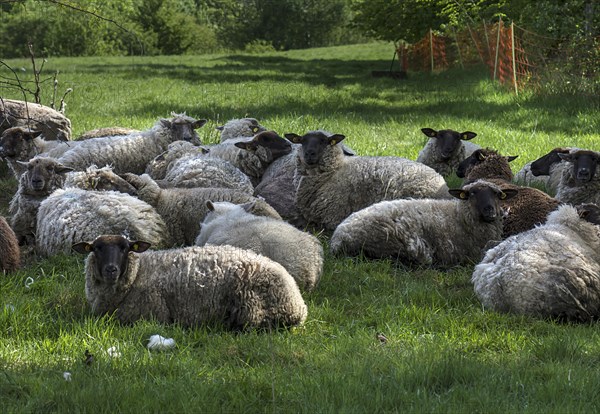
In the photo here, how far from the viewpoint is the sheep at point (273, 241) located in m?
6.32

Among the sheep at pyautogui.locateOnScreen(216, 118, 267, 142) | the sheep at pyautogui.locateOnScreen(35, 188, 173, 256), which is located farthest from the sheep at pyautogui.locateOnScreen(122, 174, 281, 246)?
the sheep at pyautogui.locateOnScreen(216, 118, 267, 142)

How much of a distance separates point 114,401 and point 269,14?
7542 cm

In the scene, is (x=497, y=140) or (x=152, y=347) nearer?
(x=152, y=347)

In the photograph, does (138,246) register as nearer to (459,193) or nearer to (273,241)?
(273,241)

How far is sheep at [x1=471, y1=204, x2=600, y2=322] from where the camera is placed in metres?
5.75

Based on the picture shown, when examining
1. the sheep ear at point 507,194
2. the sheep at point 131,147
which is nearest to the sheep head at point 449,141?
the sheep ear at point 507,194

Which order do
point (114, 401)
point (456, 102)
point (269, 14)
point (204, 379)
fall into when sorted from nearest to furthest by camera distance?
point (114, 401)
point (204, 379)
point (456, 102)
point (269, 14)

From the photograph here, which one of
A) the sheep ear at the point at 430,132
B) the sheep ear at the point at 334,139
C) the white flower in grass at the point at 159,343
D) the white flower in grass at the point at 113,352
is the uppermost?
the sheep ear at the point at 334,139

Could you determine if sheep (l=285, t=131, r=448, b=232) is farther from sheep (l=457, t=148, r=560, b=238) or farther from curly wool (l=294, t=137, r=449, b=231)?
sheep (l=457, t=148, r=560, b=238)

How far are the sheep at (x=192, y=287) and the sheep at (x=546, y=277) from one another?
1.46 metres

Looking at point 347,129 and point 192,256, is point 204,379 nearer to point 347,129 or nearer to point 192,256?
point 192,256

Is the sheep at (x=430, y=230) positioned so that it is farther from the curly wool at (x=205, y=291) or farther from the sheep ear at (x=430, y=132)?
the sheep ear at (x=430, y=132)

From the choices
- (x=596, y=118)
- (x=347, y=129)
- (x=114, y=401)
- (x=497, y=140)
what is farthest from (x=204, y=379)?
(x=596, y=118)

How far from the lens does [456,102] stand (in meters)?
19.2
